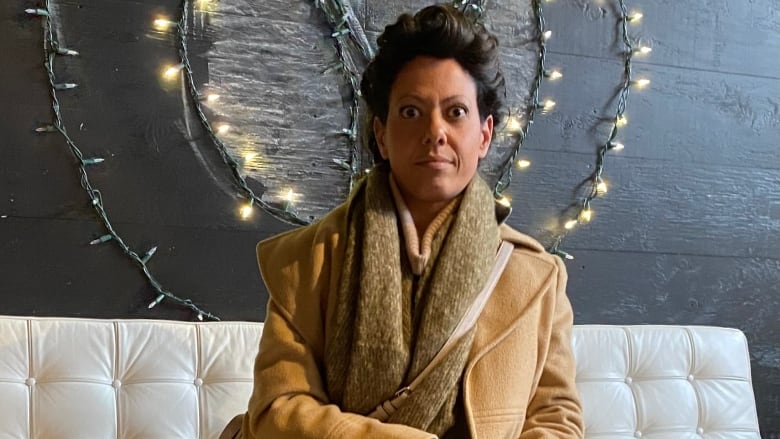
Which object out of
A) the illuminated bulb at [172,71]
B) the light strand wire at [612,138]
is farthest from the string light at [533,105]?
the illuminated bulb at [172,71]

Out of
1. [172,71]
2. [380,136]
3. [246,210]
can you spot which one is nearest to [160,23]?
[172,71]

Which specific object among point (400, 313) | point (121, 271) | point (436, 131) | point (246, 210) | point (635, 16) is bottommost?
point (121, 271)

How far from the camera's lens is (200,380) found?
154cm

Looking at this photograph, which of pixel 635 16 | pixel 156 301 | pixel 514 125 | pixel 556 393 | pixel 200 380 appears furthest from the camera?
pixel 635 16

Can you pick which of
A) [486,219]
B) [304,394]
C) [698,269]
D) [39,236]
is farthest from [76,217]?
[698,269]

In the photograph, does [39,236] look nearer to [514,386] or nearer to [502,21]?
[514,386]

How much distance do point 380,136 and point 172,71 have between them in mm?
674

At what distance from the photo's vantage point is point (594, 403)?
1723 mm

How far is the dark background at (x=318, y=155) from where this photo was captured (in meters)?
1.59

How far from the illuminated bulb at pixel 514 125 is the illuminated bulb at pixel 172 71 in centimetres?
80

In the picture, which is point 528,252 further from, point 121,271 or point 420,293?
point 121,271

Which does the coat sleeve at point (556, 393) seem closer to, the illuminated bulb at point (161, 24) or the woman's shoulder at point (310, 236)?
the woman's shoulder at point (310, 236)

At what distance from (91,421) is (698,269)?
156 centimetres

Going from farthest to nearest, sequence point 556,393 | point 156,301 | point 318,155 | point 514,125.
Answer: point 514,125 < point 318,155 < point 156,301 < point 556,393
